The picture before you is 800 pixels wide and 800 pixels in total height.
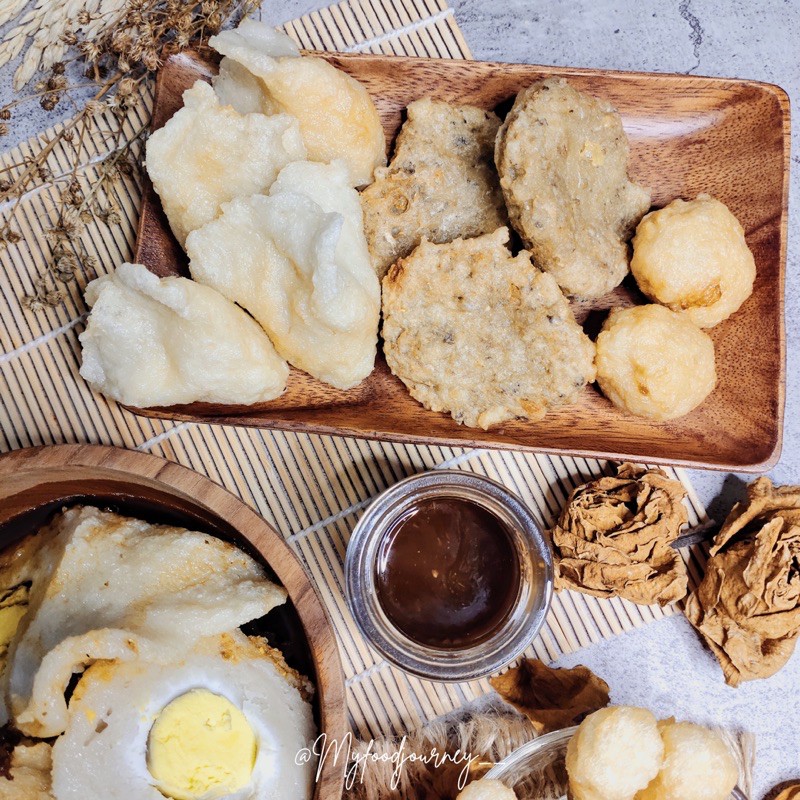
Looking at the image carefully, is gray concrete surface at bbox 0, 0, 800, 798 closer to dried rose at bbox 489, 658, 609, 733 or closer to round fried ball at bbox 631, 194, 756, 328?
dried rose at bbox 489, 658, 609, 733

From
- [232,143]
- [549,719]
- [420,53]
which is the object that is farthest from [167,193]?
[549,719]

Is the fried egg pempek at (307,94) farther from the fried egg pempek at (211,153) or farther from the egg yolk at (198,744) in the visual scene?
the egg yolk at (198,744)

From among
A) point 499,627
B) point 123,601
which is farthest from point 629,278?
point 123,601

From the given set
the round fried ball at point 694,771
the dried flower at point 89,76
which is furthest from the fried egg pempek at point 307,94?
the round fried ball at point 694,771

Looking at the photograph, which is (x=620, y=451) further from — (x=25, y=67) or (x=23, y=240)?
(x=25, y=67)

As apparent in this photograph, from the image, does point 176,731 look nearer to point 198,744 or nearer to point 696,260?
point 198,744

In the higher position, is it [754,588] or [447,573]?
[447,573]
